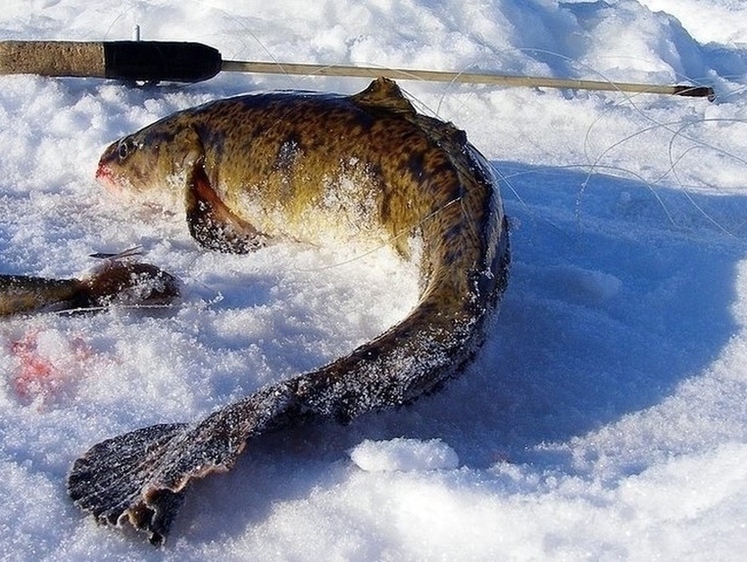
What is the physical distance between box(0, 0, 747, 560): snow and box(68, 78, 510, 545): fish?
93mm

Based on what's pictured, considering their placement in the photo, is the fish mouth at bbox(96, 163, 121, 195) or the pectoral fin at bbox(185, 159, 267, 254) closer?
the pectoral fin at bbox(185, 159, 267, 254)

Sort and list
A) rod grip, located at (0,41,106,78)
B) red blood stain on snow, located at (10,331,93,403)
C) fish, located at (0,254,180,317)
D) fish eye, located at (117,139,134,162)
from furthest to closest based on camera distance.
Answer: rod grip, located at (0,41,106,78)
fish eye, located at (117,139,134,162)
fish, located at (0,254,180,317)
red blood stain on snow, located at (10,331,93,403)

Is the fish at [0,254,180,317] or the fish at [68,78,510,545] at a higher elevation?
the fish at [68,78,510,545]

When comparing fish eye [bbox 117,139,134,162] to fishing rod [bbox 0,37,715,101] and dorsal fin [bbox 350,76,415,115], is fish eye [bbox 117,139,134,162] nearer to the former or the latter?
fishing rod [bbox 0,37,715,101]

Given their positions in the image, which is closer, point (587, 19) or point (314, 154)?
point (314, 154)

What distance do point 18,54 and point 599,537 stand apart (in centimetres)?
394

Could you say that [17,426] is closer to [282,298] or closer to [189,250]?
[282,298]

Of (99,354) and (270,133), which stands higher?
(270,133)

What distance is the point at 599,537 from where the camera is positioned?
1.72 metres

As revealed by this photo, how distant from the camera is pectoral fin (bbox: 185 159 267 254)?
10.9 feet

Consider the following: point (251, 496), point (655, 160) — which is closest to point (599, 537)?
point (251, 496)

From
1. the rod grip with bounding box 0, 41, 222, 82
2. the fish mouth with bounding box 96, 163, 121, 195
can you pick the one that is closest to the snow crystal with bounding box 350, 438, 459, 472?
the fish mouth with bounding box 96, 163, 121, 195

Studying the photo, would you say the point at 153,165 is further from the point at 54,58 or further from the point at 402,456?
the point at 402,456

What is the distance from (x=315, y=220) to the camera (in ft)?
10.8
